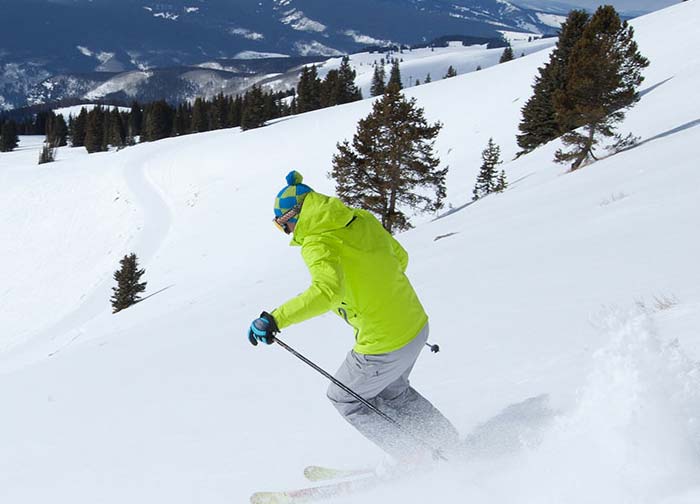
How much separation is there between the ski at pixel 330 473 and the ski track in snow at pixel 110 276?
15589mm

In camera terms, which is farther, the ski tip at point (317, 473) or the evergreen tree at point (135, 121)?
the evergreen tree at point (135, 121)

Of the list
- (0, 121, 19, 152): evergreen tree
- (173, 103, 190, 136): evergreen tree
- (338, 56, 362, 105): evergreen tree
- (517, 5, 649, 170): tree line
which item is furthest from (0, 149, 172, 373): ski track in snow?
(0, 121, 19, 152): evergreen tree

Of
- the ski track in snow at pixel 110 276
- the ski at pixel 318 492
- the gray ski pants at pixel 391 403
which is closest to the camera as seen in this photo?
the gray ski pants at pixel 391 403

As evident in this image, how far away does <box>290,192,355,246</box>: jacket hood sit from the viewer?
3457mm

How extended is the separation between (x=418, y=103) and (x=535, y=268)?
5081 cm

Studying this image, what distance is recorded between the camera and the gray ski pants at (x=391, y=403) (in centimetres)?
380

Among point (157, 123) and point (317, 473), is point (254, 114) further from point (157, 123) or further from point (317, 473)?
point (317, 473)

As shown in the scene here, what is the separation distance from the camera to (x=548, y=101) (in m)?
34.9

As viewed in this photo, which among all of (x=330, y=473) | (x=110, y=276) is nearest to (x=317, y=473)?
(x=330, y=473)

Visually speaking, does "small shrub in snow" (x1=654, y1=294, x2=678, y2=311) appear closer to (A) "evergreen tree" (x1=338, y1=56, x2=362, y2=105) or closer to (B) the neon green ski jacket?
(B) the neon green ski jacket

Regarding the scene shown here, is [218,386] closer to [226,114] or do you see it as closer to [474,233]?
[474,233]

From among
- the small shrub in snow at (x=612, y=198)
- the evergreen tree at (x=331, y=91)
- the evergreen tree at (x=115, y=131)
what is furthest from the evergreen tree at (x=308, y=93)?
the small shrub in snow at (x=612, y=198)

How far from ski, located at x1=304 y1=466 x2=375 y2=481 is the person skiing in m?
0.36

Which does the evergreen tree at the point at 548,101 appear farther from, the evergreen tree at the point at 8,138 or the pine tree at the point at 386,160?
the evergreen tree at the point at 8,138
